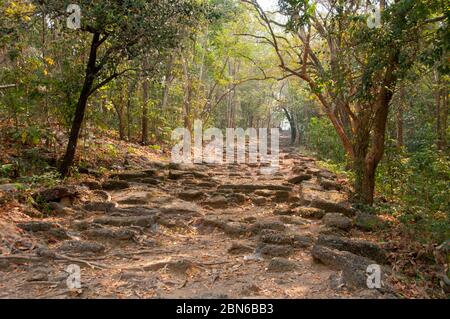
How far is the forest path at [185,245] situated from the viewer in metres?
4.07

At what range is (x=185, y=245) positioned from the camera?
571 centimetres

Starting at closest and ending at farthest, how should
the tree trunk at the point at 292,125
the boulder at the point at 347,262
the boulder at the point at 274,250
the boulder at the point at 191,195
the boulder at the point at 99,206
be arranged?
the boulder at the point at 347,262
the boulder at the point at 274,250
the boulder at the point at 99,206
the boulder at the point at 191,195
the tree trunk at the point at 292,125

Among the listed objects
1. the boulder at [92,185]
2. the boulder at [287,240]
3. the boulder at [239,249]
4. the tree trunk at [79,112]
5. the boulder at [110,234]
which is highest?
the tree trunk at [79,112]

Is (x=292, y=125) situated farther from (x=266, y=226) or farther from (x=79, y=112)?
(x=266, y=226)

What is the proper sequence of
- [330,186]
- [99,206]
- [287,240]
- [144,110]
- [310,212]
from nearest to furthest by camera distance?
[287,240]
[99,206]
[310,212]
[330,186]
[144,110]

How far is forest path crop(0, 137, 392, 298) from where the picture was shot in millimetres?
4066

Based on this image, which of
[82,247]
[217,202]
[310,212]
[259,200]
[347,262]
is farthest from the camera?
[259,200]

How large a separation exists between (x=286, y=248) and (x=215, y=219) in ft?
6.07

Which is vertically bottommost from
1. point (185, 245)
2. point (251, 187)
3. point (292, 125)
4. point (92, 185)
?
point (185, 245)

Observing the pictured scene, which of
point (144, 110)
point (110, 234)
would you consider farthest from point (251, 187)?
point (144, 110)

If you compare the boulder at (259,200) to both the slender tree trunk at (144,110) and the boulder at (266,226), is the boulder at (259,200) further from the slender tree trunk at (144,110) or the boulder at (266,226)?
the slender tree trunk at (144,110)

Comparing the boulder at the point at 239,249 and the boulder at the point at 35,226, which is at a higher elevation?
the boulder at the point at 35,226

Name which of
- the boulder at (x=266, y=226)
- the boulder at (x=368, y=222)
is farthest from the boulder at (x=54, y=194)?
the boulder at (x=368, y=222)
